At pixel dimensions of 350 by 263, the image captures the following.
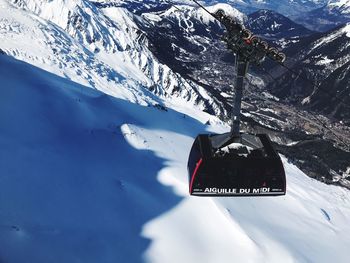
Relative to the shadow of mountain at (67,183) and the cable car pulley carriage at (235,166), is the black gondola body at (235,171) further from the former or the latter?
the shadow of mountain at (67,183)

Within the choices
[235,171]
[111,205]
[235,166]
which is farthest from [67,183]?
[235,166]

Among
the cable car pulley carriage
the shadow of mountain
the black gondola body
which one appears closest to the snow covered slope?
the shadow of mountain

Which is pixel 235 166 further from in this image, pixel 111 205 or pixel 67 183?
pixel 67 183

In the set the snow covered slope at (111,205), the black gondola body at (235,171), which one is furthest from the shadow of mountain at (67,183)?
the black gondola body at (235,171)

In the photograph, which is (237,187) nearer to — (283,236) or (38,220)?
(38,220)

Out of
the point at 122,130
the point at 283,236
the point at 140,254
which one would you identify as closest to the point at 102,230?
the point at 140,254

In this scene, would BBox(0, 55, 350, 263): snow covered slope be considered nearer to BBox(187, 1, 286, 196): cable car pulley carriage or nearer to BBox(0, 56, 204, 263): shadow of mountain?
BBox(0, 56, 204, 263): shadow of mountain

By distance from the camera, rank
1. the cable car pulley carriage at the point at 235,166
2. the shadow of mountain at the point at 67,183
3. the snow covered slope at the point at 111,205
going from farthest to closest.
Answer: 1. the snow covered slope at the point at 111,205
2. the shadow of mountain at the point at 67,183
3. the cable car pulley carriage at the point at 235,166
